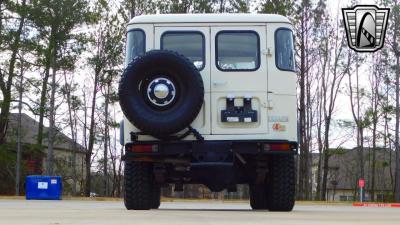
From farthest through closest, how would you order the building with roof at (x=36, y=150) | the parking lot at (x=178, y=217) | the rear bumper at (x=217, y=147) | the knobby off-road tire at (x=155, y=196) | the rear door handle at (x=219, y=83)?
the building with roof at (x=36, y=150)
the knobby off-road tire at (x=155, y=196)
the rear door handle at (x=219, y=83)
the rear bumper at (x=217, y=147)
the parking lot at (x=178, y=217)

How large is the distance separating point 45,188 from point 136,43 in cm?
1790

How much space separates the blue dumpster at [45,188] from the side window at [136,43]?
685 inches

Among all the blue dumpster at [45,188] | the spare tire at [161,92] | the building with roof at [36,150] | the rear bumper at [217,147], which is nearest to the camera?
the spare tire at [161,92]

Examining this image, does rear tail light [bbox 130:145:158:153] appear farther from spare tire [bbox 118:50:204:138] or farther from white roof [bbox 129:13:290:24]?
white roof [bbox 129:13:290:24]

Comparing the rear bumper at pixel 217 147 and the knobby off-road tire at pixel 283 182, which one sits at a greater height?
the rear bumper at pixel 217 147

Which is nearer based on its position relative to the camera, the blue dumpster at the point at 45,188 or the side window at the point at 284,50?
the side window at the point at 284,50

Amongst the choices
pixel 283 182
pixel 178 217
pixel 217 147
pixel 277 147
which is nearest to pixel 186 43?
pixel 217 147

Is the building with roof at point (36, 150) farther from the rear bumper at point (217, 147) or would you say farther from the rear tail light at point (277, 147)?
the rear tail light at point (277, 147)

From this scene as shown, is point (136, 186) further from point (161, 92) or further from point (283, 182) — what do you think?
point (283, 182)

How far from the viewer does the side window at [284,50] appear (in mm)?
10469

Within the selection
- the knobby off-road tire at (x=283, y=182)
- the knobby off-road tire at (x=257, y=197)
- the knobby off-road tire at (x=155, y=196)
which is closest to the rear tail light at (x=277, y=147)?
the knobby off-road tire at (x=283, y=182)

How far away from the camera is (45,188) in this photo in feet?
89.4

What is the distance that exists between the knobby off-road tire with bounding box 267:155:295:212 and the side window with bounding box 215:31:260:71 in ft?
4.96

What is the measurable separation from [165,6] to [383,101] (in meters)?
17.7
